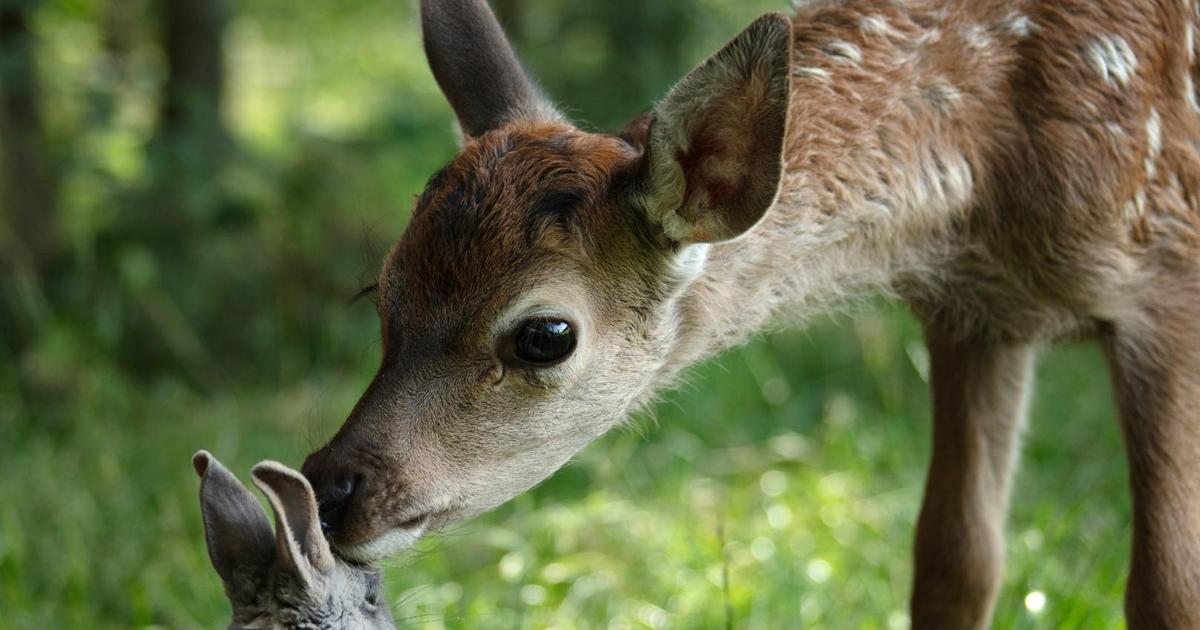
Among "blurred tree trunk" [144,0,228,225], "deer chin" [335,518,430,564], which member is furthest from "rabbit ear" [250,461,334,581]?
"blurred tree trunk" [144,0,228,225]

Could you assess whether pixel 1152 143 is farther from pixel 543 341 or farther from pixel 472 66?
pixel 472 66

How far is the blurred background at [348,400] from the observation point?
17.3ft

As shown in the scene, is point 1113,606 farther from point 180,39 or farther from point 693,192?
point 180,39

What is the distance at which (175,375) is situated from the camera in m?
8.50

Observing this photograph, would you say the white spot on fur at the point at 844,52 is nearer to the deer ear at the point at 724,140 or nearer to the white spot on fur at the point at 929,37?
the white spot on fur at the point at 929,37

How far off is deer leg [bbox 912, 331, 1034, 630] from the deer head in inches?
47.3

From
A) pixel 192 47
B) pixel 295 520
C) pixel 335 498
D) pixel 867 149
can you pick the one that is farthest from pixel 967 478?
pixel 192 47

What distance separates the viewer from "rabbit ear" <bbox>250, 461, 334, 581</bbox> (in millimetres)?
3049

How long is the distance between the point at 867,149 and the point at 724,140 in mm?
608

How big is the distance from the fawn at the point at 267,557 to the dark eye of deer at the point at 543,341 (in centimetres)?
70

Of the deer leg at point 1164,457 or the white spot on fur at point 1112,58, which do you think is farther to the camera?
the white spot on fur at point 1112,58

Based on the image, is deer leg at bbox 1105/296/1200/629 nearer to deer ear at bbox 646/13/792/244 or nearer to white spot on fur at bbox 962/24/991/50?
white spot on fur at bbox 962/24/991/50

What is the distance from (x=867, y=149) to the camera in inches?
163

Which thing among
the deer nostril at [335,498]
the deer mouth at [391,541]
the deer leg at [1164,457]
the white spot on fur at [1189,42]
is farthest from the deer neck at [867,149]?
the deer nostril at [335,498]
